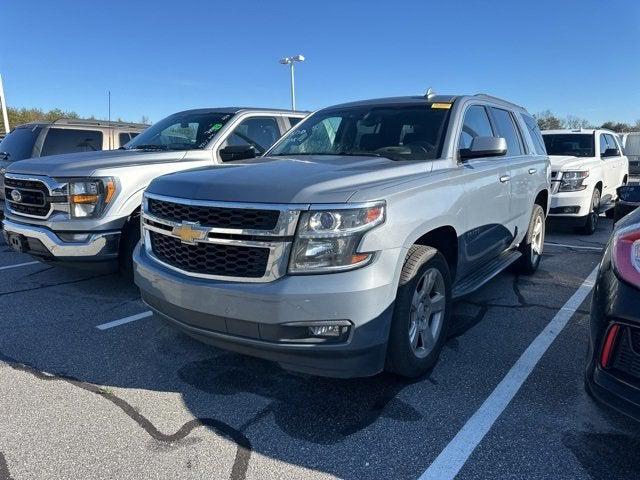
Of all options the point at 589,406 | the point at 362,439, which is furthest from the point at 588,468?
the point at 362,439

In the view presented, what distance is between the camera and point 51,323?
4.43 m

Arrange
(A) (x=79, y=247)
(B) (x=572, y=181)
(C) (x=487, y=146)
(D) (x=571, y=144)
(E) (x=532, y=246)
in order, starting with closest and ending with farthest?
1. (C) (x=487, y=146)
2. (A) (x=79, y=247)
3. (E) (x=532, y=246)
4. (B) (x=572, y=181)
5. (D) (x=571, y=144)

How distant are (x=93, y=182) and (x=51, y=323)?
4.39 ft

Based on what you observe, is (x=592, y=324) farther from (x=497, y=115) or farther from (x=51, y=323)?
(x=51, y=323)

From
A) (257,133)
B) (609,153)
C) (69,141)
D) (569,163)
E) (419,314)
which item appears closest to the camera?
(419,314)

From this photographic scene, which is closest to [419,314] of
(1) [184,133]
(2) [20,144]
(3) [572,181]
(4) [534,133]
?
(4) [534,133]

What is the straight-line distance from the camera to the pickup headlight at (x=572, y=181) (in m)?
8.72

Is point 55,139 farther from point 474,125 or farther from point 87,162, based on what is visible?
point 474,125

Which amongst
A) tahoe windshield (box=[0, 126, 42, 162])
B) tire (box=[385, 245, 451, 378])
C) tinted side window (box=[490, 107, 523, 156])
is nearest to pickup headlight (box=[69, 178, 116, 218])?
tire (box=[385, 245, 451, 378])

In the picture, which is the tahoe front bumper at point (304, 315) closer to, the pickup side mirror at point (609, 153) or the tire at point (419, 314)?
the tire at point (419, 314)

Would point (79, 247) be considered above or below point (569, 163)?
below

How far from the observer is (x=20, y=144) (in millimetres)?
8297

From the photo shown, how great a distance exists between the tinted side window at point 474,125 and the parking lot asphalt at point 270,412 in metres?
1.60

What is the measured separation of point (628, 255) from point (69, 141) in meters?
8.59
